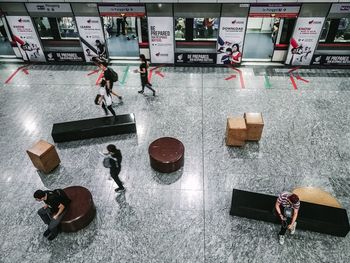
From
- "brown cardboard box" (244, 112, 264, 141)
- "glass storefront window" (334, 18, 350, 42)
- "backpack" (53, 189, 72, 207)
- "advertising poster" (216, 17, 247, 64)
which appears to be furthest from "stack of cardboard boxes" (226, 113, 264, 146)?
"glass storefront window" (334, 18, 350, 42)

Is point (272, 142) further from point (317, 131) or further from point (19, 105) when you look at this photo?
point (19, 105)

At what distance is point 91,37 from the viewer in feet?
38.9

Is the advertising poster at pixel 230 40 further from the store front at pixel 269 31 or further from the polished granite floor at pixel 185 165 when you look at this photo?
the polished granite floor at pixel 185 165

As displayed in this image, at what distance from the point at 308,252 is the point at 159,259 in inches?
120

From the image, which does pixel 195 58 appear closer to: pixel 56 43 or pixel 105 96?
pixel 105 96

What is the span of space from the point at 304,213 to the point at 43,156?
6.25 m

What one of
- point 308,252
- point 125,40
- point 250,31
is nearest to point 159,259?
point 308,252

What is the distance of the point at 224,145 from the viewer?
26.7 feet

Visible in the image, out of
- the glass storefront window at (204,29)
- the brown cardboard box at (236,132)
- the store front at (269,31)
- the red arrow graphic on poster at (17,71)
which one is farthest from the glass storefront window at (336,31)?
the red arrow graphic on poster at (17,71)

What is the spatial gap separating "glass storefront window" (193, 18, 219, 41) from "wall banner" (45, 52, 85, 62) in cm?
520

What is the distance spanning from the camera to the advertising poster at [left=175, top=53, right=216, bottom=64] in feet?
39.4

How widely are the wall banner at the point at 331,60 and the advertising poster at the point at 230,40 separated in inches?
128

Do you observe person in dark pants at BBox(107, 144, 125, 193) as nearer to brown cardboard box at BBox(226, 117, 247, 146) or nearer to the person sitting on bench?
brown cardboard box at BBox(226, 117, 247, 146)

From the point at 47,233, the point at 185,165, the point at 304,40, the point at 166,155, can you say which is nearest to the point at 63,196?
the point at 47,233
